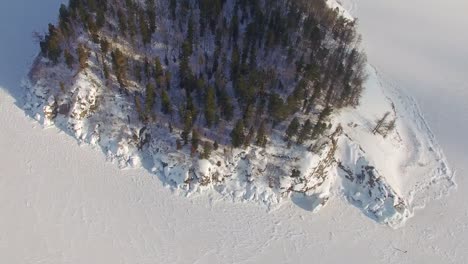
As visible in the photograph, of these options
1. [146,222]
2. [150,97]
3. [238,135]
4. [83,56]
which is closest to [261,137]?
[238,135]

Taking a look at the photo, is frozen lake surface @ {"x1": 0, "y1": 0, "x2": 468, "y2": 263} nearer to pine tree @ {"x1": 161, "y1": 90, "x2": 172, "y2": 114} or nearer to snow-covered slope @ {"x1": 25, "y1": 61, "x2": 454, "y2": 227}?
snow-covered slope @ {"x1": 25, "y1": 61, "x2": 454, "y2": 227}

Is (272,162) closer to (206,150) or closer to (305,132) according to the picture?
(305,132)

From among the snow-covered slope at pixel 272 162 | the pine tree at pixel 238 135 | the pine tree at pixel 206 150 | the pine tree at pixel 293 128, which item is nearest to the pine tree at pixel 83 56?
the snow-covered slope at pixel 272 162

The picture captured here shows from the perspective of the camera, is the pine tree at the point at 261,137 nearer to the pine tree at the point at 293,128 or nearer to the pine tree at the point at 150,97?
the pine tree at the point at 293,128

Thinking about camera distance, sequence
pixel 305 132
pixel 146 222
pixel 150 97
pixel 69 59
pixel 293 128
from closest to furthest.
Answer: pixel 146 222 < pixel 293 128 < pixel 305 132 < pixel 150 97 < pixel 69 59

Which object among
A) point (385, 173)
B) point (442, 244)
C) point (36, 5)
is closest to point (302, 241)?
point (385, 173)

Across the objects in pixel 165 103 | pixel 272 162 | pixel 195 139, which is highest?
pixel 165 103

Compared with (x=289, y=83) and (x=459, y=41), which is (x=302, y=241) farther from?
(x=459, y=41)

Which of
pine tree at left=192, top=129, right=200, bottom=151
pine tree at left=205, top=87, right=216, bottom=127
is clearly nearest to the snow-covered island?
pine tree at left=205, top=87, right=216, bottom=127
